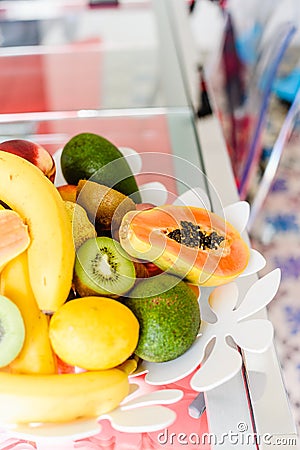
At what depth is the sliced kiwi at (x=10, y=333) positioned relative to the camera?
510 mm

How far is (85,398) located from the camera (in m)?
0.52

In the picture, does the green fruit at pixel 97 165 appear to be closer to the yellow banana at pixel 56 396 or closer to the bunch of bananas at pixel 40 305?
the bunch of bananas at pixel 40 305

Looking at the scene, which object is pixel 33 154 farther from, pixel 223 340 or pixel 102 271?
pixel 223 340

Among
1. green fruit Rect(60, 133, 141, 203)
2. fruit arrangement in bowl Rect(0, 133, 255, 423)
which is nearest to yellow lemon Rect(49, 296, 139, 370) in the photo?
fruit arrangement in bowl Rect(0, 133, 255, 423)

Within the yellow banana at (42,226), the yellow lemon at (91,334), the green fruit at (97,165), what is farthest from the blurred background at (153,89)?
the yellow lemon at (91,334)

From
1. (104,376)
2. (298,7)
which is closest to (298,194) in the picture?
(298,7)

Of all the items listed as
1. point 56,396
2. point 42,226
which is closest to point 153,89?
point 42,226

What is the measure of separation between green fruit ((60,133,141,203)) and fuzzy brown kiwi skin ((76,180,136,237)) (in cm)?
2

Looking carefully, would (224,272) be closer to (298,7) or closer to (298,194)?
(298,194)

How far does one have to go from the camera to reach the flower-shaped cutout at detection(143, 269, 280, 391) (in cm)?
56

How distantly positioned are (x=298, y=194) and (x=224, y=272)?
3.84ft

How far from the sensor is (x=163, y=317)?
22.1 inches

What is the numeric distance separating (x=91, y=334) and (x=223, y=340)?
14cm

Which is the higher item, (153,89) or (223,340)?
(223,340)
